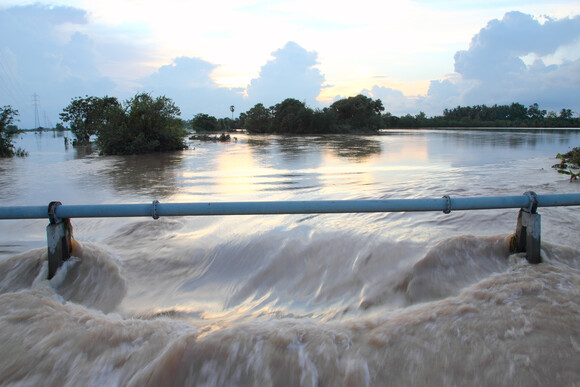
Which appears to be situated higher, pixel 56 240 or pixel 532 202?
pixel 532 202

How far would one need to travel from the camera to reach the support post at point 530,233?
8.87ft

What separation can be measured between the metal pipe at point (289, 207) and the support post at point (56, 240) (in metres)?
0.09

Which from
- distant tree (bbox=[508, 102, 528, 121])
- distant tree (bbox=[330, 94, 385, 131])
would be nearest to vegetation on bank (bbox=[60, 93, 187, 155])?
distant tree (bbox=[330, 94, 385, 131])

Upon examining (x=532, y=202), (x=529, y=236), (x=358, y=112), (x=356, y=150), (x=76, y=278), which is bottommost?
(x=76, y=278)

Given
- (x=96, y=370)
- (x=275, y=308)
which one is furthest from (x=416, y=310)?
(x=96, y=370)

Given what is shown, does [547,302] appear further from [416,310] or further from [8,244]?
[8,244]

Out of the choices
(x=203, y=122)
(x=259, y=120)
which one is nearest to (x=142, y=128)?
(x=259, y=120)

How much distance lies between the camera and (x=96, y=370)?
6.68 ft

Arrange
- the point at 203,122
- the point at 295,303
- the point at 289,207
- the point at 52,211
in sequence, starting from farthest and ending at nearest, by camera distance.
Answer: the point at 203,122, the point at 295,303, the point at 52,211, the point at 289,207

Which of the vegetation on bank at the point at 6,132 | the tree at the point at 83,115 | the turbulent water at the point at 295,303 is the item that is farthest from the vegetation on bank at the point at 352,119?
the turbulent water at the point at 295,303

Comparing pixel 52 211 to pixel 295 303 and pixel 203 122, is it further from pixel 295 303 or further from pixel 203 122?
pixel 203 122

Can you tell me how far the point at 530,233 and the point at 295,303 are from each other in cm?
195

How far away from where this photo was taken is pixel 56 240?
283cm

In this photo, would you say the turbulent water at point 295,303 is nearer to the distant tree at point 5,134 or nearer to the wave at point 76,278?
the wave at point 76,278
